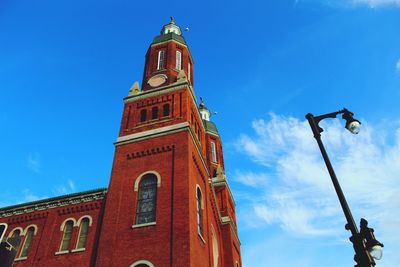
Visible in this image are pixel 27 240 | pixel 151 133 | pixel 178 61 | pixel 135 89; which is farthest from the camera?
pixel 178 61

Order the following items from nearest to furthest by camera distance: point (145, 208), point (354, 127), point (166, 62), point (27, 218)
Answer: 1. point (354, 127)
2. point (145, 208)
3. point (27, 218)
4. point (166, 62)

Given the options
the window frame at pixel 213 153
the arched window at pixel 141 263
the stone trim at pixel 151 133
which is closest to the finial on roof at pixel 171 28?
the window frame at pixel 213 153

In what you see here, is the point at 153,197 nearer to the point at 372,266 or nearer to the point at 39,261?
the point at 39,261

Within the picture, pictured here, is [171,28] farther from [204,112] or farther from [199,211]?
[199,211]

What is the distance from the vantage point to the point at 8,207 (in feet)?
71.1

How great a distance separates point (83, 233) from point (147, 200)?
16.2 ft

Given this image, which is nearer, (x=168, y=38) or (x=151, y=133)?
(x=151, y=133)

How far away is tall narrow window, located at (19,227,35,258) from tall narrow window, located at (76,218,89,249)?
3.55 metres

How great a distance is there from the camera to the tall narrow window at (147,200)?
1571 centimetres

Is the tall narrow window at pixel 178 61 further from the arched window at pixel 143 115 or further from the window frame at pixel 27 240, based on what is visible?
the window frame at pixel 27 240

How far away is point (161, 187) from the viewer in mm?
16391

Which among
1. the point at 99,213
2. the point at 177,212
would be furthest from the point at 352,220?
the point at 99,213

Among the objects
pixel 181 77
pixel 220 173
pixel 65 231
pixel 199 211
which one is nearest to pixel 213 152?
pixel 220 173

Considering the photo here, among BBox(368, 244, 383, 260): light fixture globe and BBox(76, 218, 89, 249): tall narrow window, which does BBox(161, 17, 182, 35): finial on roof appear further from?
BBox(368, 244, 383, 260): light fixture globe
